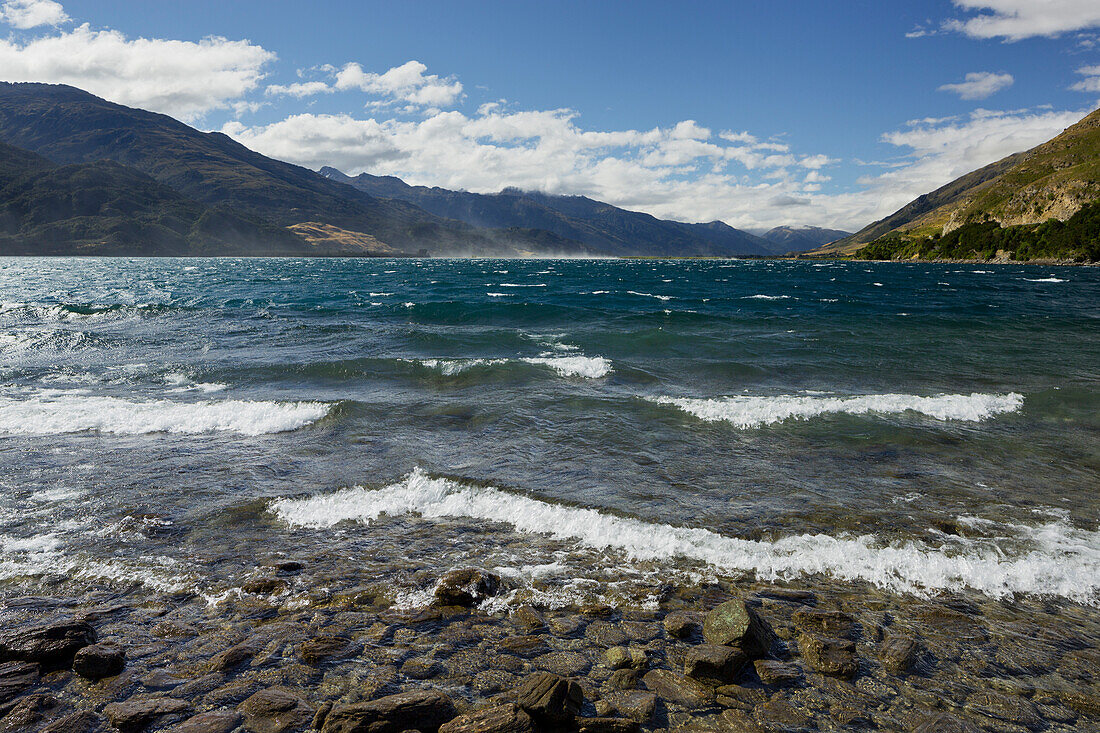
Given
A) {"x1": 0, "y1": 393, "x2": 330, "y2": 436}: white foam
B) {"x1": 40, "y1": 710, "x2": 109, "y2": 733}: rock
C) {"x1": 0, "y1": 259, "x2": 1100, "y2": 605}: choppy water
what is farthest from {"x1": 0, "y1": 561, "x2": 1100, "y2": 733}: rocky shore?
{"x1": 0, "y1": 393, "x2": 330, "y2": 436}: white foam

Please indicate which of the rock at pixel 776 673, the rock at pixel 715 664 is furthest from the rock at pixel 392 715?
the rock at pixel 776 673

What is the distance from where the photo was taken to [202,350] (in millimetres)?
29750

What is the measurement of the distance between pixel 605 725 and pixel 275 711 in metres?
3.41

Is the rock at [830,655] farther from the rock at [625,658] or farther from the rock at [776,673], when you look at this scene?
the rock at [625,658]

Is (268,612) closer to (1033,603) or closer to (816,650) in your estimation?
(816,650)

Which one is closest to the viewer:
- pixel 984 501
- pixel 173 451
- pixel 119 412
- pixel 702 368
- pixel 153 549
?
pixel 153 549

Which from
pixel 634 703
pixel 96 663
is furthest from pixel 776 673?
pixel 96 663

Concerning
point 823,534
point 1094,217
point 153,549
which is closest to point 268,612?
point 153,549

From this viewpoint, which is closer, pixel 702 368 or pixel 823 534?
pixel 823 534

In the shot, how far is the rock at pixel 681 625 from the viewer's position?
270 inches

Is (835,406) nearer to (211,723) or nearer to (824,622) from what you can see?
(824,622)

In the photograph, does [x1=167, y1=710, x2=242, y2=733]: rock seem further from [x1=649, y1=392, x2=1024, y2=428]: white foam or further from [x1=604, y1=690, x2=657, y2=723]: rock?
[x1=649, y1=392, x2=1024, y2=428]: white foam

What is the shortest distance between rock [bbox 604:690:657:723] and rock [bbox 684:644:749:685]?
64 centimetres

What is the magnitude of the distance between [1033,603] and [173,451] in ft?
60.6
